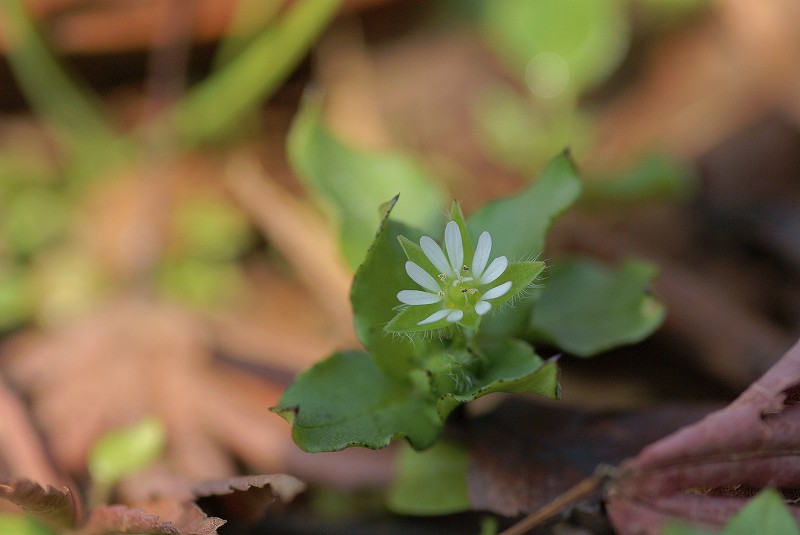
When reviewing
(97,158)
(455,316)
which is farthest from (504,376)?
(97,158)

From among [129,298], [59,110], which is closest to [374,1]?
[59,110]

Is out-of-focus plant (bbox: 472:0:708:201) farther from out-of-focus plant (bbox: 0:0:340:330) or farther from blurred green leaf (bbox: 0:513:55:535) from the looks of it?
blurred green leaf (bbox: 0:513:55:535)

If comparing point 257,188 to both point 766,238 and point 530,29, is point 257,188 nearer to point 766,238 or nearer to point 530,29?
point 530,29

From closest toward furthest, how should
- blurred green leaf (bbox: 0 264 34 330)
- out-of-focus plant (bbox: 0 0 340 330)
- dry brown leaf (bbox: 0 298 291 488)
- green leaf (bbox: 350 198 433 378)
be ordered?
green leaf (bbox: 350 198 433 378) < dry brown leaf (bbox: 0 298 291 488) < blurred green leaf (bbox: 0 264 34 330) < out-of-focus plant (bbox: 0 0 340 330)

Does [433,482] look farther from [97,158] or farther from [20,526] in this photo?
[97,158]

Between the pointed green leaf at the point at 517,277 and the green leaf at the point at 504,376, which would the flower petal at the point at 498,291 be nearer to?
the pointed green leaf at the point at 517,277

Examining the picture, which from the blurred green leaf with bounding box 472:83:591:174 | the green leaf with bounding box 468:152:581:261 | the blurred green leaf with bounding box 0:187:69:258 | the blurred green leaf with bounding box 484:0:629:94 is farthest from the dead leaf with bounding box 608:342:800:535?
the blurred green leaf with bounding box 0:187:69:258

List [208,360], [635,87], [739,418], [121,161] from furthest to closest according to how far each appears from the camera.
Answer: [635,87] < [121,161] < [208,360] < [739,418]
